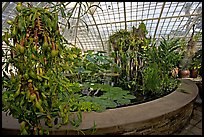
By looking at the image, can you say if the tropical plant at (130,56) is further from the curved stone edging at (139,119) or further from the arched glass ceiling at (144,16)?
the arched glass ceiling at (144,16)

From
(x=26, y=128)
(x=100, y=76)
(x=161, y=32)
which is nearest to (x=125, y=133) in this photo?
(x=26, y=128)

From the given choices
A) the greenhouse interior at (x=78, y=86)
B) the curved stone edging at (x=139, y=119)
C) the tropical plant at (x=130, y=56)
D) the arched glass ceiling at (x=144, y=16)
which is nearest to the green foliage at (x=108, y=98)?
the greenhouse interior at (x=78, y=86)

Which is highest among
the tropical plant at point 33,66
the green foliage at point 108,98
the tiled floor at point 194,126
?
the tropical plant at point 33,66

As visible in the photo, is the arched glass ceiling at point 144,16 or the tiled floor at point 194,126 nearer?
the tiled floor at point 194,126

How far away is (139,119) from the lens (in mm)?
1797

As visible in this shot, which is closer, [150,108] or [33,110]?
[33,110]

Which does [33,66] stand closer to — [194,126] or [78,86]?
[78,86]

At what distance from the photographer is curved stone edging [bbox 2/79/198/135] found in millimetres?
1641

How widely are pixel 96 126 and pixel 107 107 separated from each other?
1.83ft

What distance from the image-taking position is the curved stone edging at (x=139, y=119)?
64.6 inches

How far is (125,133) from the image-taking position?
1746 mm

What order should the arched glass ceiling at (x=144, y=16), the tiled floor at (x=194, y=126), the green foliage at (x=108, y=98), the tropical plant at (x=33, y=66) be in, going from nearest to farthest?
the tropical plant at (x=33, y=66), the green foliage at (x=108, y=98), the tiled floor at (x=194, y=126), the arched glass ceiling at (x=144, y=16)

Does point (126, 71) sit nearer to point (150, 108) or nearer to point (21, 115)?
point (150, 108)

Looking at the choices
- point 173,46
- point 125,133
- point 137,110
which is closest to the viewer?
point 125,133
